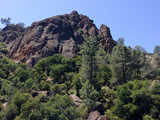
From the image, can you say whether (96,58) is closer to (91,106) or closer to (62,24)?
(91,106)

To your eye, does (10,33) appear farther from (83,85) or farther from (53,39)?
(83,85)

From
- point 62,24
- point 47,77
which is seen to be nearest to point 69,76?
point 47,77

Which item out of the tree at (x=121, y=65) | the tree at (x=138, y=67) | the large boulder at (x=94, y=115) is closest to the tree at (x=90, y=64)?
the tree at (x=121, y=65)

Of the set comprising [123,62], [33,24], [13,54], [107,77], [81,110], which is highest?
[33,24]

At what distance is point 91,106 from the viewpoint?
33.5 metres

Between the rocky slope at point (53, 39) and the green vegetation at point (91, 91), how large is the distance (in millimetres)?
16343

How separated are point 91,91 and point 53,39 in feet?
165

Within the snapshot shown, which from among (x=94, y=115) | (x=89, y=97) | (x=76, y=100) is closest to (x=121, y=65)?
(x=89, y=97)

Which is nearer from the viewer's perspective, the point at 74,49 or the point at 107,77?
the point at 107,77

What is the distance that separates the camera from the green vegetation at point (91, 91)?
2931cm

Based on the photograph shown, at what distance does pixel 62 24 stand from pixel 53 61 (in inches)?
1262

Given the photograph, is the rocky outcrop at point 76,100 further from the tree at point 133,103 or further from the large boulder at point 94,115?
the tree at point 133,103

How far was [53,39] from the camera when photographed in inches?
3145

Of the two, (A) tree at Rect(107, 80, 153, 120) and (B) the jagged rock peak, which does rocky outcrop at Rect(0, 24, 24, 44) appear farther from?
(A) tree at Rect(107, 80, 153, 120)
